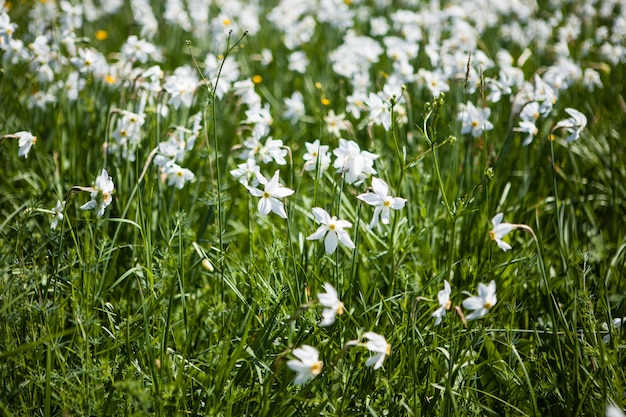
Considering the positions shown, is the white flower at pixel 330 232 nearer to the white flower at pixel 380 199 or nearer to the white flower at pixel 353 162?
the white flower at pixel 380 199

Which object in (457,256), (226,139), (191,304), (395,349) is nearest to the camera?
(395,349)

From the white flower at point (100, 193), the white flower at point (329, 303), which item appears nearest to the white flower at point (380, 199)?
the white flower at point (329, 303)

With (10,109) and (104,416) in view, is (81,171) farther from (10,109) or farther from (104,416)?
(104,416)

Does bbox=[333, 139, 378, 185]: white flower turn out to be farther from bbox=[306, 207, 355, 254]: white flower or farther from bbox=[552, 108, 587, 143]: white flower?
bbox=[552, 108, 587, 143]: white flower

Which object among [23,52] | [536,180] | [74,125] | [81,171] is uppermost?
[23,52]

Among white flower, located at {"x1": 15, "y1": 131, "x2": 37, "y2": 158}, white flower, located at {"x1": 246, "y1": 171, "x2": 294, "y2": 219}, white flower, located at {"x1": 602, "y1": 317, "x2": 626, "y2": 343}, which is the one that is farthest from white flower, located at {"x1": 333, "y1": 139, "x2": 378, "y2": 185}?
white flower, located at {"x1": 15, "y1": 131, "x2": 37, "y2": 158}

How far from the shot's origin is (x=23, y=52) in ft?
11.4

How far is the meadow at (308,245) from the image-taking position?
76.6 inches

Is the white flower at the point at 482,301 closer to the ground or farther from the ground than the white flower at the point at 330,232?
closer to the ground

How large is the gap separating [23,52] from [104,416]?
2642 mm

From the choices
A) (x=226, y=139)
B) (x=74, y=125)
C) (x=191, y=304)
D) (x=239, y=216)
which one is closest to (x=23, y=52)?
(x=74, y=125)

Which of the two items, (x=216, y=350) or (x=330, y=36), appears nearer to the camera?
(x=216, y=350)

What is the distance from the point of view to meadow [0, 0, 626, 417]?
1946mm

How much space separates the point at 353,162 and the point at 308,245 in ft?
2.60
